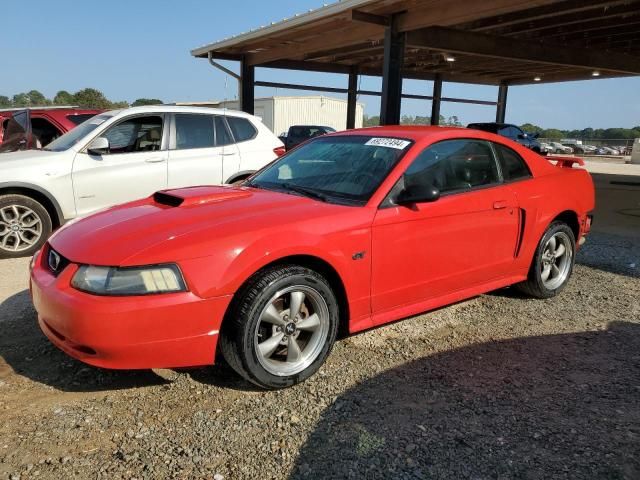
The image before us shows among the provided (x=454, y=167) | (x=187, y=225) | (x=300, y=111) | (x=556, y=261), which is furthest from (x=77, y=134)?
(x=300, y=111)

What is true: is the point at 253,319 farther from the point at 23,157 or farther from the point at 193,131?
the point at 23,157

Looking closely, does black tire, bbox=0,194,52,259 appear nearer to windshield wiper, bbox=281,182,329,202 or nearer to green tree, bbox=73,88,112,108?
windshield wiper, bbox=281,182,329,202

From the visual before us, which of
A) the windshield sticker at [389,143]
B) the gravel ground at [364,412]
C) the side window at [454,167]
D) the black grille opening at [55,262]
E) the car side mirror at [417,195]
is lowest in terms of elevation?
the gravel ground at [364,412]

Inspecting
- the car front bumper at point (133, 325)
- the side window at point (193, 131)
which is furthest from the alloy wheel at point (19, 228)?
the car front bumper at point (133, 325)

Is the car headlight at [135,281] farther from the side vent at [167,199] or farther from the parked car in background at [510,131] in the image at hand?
the parked car in background at [510,131]

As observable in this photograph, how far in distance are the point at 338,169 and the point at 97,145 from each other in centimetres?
356

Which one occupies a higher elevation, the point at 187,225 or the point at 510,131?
the point at 510,131

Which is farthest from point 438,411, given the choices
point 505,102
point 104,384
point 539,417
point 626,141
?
point 626,141

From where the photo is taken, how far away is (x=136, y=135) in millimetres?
6348

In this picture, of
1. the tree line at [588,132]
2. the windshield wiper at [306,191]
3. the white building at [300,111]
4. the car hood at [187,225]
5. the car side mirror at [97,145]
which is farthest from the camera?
the tree line at [588,132]

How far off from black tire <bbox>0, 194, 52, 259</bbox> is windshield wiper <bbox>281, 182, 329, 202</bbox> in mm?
3538

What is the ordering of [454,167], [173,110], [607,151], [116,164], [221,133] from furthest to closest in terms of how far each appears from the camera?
[607,151] → [221,133] → [173,110] → [116,164] → [454,167]

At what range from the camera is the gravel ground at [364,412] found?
2.34m

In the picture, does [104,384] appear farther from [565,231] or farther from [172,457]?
[565,231]
